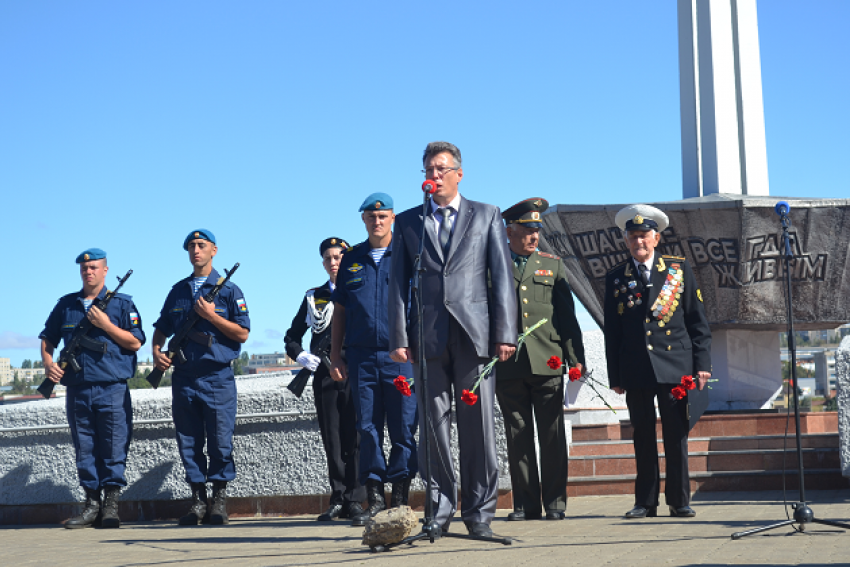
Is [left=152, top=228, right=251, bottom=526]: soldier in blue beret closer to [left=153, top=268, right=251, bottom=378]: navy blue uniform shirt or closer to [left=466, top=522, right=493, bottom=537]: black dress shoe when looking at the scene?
[left=153, top=268, right=251, bottom=378]: navy blue uniform shirt

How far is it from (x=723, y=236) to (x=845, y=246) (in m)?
1.18

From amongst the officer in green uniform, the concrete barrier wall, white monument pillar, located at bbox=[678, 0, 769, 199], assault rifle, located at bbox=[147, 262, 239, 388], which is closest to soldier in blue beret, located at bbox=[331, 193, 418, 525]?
the officer in green uniform

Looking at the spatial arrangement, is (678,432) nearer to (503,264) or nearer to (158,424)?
(503,264)

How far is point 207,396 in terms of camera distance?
704 centimetres

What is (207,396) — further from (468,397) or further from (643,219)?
(643,219)

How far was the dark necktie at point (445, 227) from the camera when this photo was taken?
4.92 meters

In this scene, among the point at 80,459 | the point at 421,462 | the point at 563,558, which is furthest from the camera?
the point at 80,459

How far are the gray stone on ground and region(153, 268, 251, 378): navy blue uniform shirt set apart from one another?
9.53 ft

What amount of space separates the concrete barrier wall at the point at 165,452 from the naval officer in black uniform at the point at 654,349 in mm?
1212

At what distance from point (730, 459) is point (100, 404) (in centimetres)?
528

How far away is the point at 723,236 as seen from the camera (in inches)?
381

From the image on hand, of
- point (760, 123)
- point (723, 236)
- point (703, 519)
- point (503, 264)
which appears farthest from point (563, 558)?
point (760, 123)

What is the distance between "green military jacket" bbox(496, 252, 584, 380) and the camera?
6035mm

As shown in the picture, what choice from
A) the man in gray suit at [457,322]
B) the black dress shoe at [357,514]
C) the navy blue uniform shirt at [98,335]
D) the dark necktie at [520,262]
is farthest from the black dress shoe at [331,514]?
the dark necktie at [520,262]
